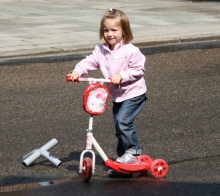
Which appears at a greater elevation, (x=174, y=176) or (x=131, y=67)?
(x=131, y=67)

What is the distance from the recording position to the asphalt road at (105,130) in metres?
5.55

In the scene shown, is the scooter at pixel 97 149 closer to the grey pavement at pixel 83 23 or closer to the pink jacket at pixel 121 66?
the pink jacket at pixel 121 66

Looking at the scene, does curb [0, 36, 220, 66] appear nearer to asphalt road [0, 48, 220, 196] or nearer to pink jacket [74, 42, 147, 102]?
asphalt road [0, 48, 220, 196]

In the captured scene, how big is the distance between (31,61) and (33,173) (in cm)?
611

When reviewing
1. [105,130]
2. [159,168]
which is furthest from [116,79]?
[105,130]

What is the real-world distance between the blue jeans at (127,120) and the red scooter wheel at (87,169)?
370mm

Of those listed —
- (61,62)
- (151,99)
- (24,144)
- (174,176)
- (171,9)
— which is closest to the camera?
(174,176)

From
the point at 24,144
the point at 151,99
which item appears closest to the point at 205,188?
the point at 24,144

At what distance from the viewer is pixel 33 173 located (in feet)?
19.4

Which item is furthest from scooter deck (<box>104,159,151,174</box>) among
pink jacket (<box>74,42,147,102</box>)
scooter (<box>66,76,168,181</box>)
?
pink jacket (<box>74,42,147,102</box>)

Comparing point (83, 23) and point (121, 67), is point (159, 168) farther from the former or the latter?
point (83, 23)

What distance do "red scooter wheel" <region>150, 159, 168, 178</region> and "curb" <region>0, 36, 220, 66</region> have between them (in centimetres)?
634

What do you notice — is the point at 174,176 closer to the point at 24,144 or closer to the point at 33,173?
the point at 33,173

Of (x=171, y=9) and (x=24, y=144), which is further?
(x=171, y=9)
